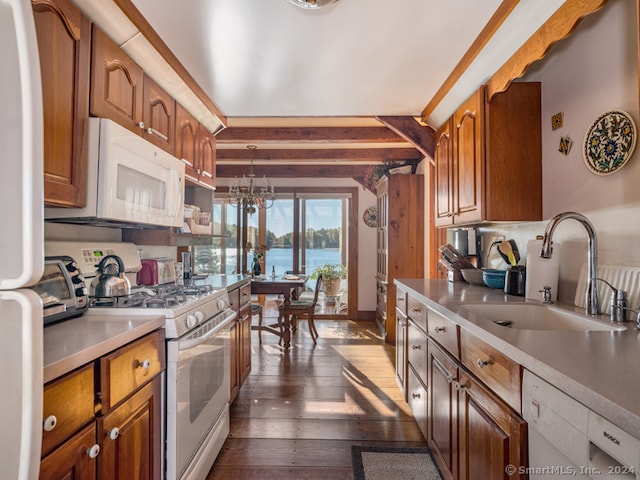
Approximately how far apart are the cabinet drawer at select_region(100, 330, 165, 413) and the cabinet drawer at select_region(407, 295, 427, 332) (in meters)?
1.38

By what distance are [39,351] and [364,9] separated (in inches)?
68.9

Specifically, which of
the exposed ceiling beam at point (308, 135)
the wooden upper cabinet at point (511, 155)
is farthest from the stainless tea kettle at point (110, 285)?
the exposed ceiling beam at point (308, 135)

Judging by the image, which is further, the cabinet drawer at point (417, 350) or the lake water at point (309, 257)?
the lake water at point (309, 257)

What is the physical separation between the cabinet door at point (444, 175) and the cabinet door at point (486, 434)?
150cm

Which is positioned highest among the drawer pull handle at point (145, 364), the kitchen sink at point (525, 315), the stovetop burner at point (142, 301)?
the stovetop burner at point (142, 301)

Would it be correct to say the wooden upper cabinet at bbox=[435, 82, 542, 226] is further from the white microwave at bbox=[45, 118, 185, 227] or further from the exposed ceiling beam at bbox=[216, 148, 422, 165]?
the exposed ceiling beam at bbox=[216, 148, 422, 165]

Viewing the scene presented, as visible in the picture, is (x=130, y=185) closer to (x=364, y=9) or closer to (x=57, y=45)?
(x=57, y=45)

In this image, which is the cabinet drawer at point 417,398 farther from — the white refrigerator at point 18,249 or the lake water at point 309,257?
the lake water at point 309,257

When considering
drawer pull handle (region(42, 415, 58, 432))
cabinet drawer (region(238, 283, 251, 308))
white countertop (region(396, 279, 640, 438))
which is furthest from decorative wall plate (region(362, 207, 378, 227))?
drawer pull handle (region(42, 415, 58, 432))

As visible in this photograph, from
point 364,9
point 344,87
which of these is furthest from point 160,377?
point 344,87

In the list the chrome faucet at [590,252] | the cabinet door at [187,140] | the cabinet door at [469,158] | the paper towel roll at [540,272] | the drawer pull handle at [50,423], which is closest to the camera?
the drawer pull handle at [50,423]

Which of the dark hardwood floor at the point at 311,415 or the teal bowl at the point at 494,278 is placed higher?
the teal bowl at the point at 494,278

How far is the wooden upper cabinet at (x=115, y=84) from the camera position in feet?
4.89

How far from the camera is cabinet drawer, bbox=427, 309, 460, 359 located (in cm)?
149
